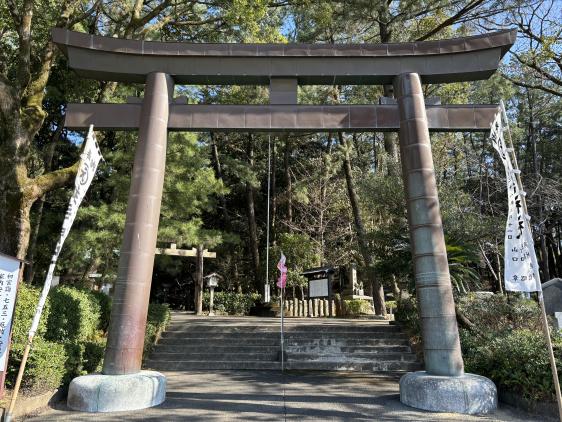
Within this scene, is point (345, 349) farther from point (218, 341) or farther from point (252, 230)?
point (252, 230)

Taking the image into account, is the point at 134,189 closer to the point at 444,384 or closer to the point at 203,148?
the point at 444,384

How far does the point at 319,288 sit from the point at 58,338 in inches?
434

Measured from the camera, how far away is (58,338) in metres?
7.30

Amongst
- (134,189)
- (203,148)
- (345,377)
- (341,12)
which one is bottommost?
(345,377)

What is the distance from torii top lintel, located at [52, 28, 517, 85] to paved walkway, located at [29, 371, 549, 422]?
5.32 meters

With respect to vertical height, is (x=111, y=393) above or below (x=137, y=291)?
below

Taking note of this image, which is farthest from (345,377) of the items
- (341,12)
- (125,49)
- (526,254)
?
(341,12)

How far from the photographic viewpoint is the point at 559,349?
6.55 metres

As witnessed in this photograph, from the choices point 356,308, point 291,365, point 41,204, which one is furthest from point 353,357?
point 41,204

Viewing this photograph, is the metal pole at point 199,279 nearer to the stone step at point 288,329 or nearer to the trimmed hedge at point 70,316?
the stone step at point 288,329

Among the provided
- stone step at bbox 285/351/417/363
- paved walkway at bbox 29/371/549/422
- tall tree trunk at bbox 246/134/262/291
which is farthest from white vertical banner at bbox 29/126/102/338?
tall tree trunk at bbox 246/134/262/291

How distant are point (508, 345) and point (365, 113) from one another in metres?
4.43

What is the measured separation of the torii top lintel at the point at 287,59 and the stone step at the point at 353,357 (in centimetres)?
640

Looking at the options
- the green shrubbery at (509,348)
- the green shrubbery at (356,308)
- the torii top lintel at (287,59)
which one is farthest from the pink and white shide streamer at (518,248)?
the green shrubbery at (356,308)
